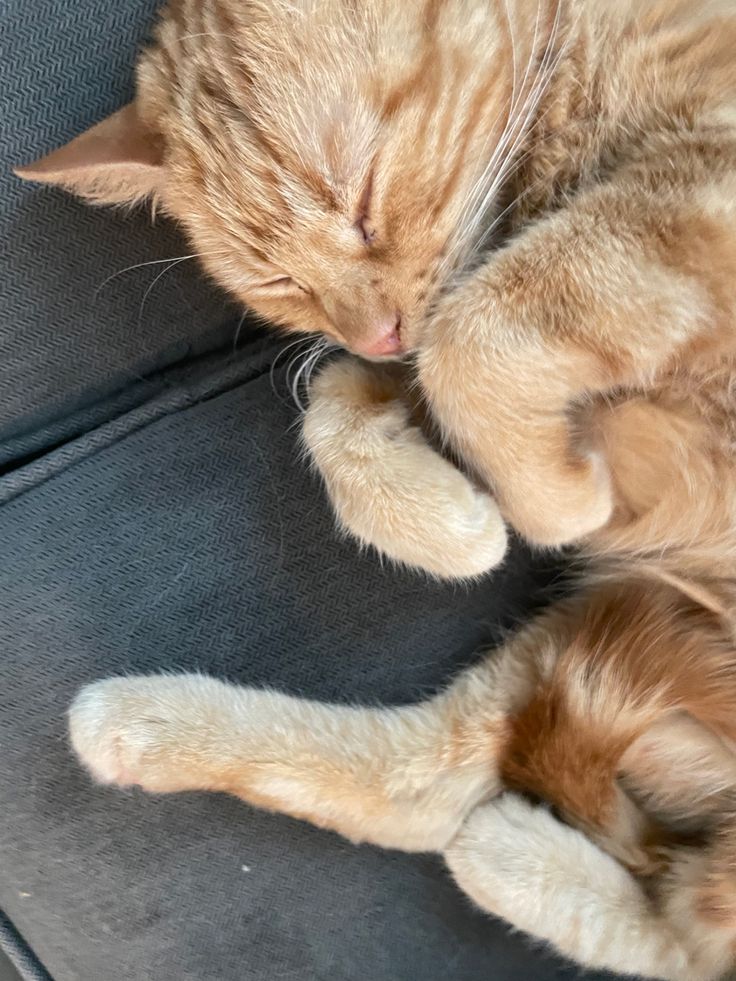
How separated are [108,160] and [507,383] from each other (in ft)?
1.78

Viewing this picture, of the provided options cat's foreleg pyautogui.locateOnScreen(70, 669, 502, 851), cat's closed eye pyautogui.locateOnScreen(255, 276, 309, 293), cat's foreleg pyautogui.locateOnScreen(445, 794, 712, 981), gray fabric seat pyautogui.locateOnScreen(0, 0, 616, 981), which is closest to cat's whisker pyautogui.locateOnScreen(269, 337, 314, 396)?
gray fabric seat pyautogui.locateOnScreen(0, 0, 616, 981)

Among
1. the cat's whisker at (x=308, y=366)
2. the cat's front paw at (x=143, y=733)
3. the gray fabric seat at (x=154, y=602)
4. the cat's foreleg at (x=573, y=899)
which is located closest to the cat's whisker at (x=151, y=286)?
the gray fabric seat at (x=154, y=602)

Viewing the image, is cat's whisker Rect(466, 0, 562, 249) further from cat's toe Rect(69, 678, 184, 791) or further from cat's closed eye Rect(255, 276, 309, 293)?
cat's toe Rect(69, 678, 184, 791)

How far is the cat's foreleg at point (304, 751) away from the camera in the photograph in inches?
39.9

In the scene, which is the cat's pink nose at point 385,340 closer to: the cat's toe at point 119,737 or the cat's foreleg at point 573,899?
the cat's toe at point 119,737

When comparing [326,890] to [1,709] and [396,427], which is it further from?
[396,427]

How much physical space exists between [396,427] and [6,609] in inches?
22.3

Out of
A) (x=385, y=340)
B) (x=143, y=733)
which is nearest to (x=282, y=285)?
(x=385, y=340)

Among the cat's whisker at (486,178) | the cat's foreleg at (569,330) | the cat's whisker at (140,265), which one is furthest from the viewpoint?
the cat's whisker at (140,265)

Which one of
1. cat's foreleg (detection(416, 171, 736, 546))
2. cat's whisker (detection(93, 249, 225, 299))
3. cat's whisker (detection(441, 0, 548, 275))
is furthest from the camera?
cat's whisker (detection(93, 249, 225, 299))

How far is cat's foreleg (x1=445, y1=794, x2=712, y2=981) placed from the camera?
1.00 m

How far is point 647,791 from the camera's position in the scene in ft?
3.58

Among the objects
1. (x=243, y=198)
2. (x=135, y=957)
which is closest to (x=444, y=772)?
(x=135, y=957)

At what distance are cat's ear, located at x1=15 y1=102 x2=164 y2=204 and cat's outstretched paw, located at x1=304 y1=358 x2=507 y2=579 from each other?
1.21 ft
